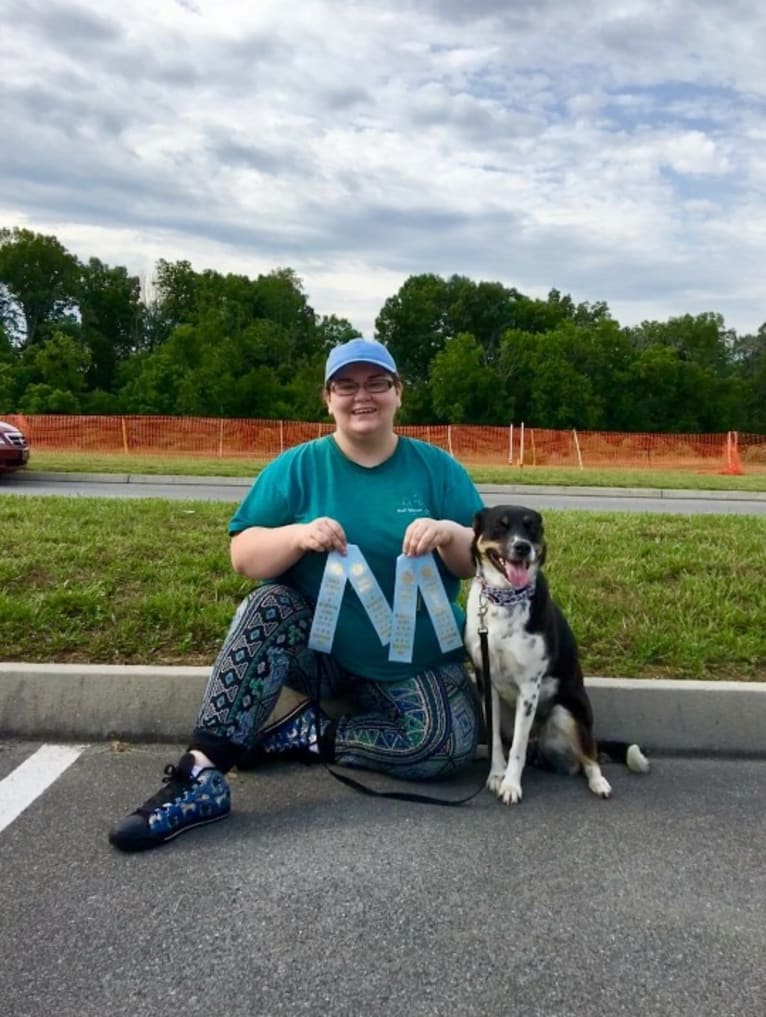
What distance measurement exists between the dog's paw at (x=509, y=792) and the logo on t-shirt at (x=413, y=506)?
1104 millimetres

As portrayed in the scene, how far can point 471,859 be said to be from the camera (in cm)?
288

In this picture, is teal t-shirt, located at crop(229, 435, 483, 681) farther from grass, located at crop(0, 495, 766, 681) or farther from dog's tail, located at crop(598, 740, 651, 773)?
grass, located at crop(0, 495, 766, 681)

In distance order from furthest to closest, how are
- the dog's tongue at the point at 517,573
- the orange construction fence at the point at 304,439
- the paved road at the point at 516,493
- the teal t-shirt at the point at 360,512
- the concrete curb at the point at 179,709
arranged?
the orange construction fence at the point at 304,439 < the paved road at the point at 516,493 < the concrete curb at the point at 179,709 < the teal t-shirt at the point at 360,512 < the dog's tongue at the point at 517,573

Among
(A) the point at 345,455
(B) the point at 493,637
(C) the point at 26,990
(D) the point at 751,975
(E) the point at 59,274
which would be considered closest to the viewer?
(C) the point at 26,990

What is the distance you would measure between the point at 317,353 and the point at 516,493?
40999mm

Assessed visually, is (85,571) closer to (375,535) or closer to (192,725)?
(192,725)

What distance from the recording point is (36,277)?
57.6 metres

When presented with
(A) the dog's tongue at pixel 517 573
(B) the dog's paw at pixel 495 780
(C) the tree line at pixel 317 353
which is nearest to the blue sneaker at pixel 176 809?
(B) the dog's paw at pixel 495 780

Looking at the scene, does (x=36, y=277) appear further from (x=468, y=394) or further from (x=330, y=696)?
(x=330, y=696)

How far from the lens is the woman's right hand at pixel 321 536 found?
3277 millimetres

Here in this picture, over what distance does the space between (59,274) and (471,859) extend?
62018 millimetres

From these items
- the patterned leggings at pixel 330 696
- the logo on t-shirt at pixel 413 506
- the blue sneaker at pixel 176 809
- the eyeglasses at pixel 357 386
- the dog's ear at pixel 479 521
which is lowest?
the blue sneaker at pixel 176 809

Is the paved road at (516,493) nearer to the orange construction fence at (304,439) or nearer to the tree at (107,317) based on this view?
the orange construction fence at (304,439)

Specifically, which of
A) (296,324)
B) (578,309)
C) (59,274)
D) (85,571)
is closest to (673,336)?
(578,309)
